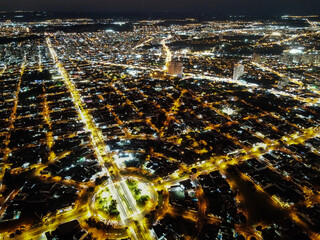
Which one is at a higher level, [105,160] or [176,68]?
[176,68]

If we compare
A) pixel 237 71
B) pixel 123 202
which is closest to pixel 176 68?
pixel 237 71

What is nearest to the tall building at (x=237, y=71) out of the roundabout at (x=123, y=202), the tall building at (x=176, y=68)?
the tall building at (x=176, y=68)

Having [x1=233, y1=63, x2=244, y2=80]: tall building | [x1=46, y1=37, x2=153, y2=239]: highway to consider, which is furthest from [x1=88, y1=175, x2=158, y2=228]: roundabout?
[x1=233, y1=63, x2=244, y2=80]: tall building

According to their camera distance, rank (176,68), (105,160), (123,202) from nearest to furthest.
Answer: (123,202), (105,160), (176,68)

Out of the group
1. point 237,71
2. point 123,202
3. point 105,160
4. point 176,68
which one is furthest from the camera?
point 176,68

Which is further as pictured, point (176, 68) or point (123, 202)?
point (176, 68)

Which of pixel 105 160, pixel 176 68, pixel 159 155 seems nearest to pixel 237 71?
pixel 176 68

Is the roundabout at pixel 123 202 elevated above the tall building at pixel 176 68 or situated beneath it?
situated beneath

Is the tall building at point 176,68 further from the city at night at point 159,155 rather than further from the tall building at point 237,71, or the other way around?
the tall building at point 237,71

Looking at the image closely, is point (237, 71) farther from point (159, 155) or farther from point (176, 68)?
point (159, 155)

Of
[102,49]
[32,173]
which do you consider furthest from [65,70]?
[32,173]

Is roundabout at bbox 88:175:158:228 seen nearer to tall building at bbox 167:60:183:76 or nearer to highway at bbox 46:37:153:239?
highway at bbox 46:37:153:239
